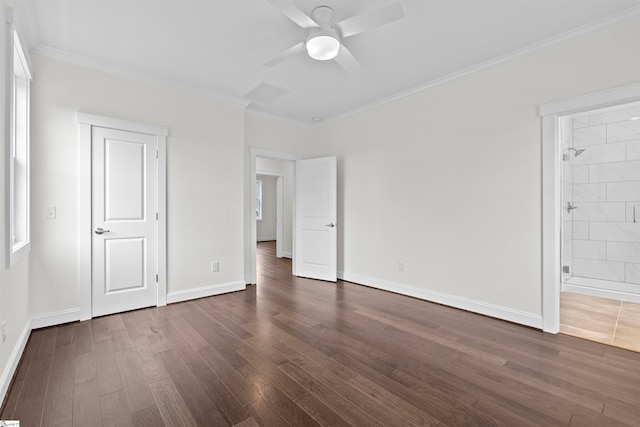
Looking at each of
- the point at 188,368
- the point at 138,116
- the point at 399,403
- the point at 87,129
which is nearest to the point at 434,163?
the point at 399,403

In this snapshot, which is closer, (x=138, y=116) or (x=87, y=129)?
(x=87, y=129)

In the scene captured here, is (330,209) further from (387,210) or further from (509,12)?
(509,12)

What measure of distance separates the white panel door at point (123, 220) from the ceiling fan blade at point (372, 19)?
8.62 ft

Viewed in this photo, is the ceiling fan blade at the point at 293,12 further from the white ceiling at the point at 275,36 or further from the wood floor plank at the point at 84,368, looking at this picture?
the wood floor plank at the point at 84,368

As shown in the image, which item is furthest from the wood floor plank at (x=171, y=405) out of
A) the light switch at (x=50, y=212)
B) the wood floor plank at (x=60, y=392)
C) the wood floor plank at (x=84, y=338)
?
the light switch at (x=50, y=212)

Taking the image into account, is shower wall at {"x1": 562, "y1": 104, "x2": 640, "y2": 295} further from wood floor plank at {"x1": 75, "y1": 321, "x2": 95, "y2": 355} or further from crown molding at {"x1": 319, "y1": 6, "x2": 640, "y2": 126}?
wood floor plank at {"x1": 75, "y1": 321, "x2": 95, "y2": 355}

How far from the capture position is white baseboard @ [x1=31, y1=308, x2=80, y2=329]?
283 centimetres

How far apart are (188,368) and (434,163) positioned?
344 centimetres

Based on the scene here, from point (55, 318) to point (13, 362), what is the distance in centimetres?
100

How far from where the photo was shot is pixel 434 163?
12.3 ft

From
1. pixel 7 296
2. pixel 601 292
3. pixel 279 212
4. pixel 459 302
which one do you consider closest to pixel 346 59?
pixel 459 302

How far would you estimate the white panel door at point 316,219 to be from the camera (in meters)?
4.87

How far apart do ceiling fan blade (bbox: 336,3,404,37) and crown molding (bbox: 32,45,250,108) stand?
2356 mm

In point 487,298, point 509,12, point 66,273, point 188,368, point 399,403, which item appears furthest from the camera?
point 487,298
